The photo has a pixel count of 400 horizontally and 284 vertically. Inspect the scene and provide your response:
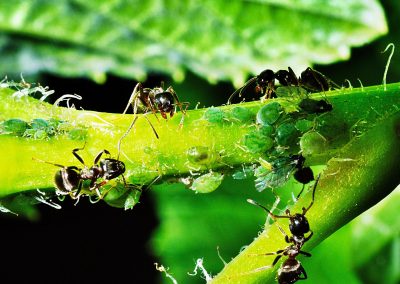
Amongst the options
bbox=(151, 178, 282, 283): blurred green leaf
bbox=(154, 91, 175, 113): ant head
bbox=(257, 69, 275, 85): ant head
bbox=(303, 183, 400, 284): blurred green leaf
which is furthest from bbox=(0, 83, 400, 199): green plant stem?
bbox=(151, 178, 282, 283): blurred green leaf

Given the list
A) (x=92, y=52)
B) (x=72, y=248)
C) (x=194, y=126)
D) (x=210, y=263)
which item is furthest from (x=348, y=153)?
(x=72, y=248)

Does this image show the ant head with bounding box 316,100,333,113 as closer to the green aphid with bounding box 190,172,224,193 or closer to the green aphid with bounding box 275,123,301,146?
the green aphid with bounding box 275,123,301,146

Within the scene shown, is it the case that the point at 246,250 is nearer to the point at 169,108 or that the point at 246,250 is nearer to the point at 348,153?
the point at 348,153

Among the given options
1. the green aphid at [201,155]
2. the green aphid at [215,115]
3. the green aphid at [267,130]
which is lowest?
the green aphid at [267,130]

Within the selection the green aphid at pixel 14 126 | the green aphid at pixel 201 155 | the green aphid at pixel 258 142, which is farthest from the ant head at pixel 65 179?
the green aphid at pixel 258 142

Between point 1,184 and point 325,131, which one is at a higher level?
point 1,184

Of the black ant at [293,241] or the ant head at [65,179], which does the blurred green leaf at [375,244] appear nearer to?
the black ant at [293,241]
